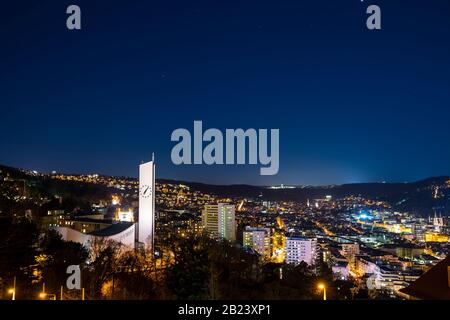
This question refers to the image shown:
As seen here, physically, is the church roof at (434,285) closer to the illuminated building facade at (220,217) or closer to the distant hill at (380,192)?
the distant hill at (380,192)

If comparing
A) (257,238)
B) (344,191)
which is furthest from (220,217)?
(344,191)

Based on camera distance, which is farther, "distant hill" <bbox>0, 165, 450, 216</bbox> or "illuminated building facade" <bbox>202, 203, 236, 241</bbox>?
"illuminated building facade" <bbox>202, 203, 236, 241</bbox>

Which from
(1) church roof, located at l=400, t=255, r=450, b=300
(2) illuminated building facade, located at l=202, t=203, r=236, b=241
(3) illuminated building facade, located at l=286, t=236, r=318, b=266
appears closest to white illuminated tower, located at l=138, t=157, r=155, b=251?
(1) church roof, located at l=400, t=255, r=450, b=300

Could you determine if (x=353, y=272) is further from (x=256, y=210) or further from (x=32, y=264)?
(x=32, y=264)

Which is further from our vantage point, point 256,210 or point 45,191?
point 256,210

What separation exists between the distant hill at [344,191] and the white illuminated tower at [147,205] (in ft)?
17.6

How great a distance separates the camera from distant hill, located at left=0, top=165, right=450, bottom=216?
2014cm

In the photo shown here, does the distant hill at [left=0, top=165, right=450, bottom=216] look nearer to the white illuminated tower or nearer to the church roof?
the white illuminated tower

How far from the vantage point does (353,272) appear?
19.4 meters

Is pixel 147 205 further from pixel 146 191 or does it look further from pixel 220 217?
pixel 220 217

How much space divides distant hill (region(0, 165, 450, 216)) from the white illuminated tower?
5.38 metres
